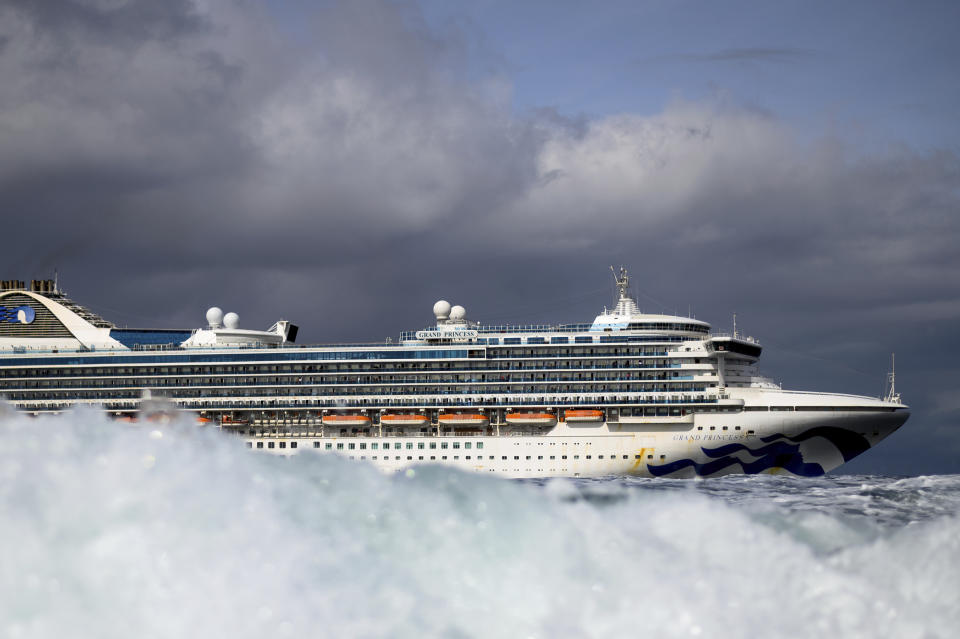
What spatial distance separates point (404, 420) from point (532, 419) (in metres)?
8.04

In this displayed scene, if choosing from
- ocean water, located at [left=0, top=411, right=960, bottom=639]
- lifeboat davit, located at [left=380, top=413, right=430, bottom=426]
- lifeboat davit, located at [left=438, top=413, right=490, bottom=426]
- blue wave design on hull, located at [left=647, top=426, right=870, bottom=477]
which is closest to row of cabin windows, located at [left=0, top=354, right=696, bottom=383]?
lifeboat davit, located at [left=380, top=413, right=430, bottom=426]

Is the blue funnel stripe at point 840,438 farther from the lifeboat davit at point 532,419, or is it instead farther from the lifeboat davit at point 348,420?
the lifeboat davit at point 348,420

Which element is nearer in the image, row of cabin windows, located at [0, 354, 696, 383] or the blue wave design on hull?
the blue wave design on hull

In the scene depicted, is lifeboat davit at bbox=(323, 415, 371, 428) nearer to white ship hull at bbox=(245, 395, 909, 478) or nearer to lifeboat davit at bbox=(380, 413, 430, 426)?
lifeboat davit at bbox=(380, 413, 430, 426)

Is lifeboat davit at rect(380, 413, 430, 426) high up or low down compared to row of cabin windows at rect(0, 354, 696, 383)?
down

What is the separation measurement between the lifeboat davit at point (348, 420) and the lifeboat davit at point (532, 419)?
9.18m

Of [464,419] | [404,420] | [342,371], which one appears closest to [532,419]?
[464,419]

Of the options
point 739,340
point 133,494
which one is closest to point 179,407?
point 739,340

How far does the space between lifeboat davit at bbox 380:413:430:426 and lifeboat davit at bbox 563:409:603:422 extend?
900 centimetres

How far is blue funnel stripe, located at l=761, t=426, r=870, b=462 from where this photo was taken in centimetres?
4975

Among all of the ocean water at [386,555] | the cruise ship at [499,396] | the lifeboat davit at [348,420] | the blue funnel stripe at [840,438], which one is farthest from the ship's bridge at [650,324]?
the ocean water at [386,555]

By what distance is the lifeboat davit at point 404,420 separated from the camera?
177 ft

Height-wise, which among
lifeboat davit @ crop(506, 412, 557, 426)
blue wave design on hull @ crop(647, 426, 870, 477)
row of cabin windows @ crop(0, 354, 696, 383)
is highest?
row of cabin windows @ crop(0, 354, 696, 383)

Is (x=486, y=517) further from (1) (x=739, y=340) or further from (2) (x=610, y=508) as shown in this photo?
(1) (x=739, y=340)
